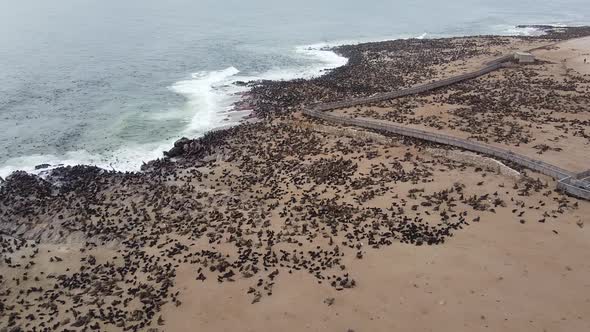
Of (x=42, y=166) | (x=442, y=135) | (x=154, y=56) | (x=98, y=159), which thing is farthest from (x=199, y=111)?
(x=154, y=56)

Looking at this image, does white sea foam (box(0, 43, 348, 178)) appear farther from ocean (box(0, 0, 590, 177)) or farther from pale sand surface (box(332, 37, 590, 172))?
pale sand surface (box(332, 37, 590, 172))

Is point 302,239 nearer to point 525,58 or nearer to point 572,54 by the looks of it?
point 525,58

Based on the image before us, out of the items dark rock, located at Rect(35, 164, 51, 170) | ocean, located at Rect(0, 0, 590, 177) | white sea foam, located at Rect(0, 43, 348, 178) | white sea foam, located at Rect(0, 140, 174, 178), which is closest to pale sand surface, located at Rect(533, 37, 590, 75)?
ocean, located at Rect(0, 0, 590, 177)

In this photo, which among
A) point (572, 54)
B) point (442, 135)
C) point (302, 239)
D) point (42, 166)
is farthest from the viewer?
point (572, 54)

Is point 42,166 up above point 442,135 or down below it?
below

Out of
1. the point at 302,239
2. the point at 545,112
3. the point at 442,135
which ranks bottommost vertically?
the point at 302,239

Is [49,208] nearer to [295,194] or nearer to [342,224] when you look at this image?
[295,194]

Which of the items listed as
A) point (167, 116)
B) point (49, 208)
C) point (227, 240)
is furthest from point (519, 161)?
point (167, 116)

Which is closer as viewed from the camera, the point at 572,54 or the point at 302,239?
the point at 302,239

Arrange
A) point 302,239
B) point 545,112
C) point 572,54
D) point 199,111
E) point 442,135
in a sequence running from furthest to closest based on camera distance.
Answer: point 572,54
point 199,111
point 545,112
point 442,135
point 302,239
